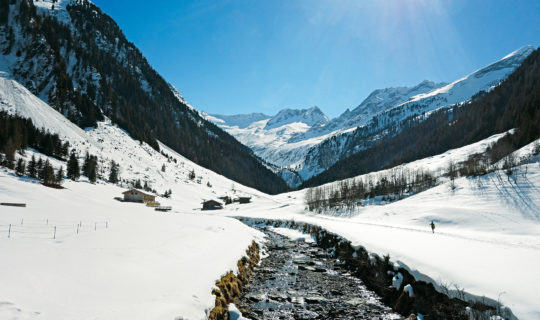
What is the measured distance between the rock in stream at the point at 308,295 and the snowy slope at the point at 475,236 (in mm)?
2857

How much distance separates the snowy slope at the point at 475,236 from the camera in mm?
9734

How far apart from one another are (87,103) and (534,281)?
580 feet

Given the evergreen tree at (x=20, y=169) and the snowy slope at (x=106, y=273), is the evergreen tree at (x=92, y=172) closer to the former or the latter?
the evergreen tree at (x=20, y=169)

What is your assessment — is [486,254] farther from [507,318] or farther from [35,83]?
[35,83]

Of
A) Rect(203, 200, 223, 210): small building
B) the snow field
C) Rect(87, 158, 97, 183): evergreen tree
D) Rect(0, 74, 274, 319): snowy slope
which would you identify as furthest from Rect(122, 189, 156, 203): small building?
the snow field

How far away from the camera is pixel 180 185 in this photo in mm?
133125

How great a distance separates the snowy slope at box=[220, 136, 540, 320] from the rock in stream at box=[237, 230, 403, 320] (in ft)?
9.37

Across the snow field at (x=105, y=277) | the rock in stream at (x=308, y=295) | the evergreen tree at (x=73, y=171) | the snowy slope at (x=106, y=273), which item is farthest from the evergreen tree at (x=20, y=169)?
the rock in stream at (x=308, y=295)

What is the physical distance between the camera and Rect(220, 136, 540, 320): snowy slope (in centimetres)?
973

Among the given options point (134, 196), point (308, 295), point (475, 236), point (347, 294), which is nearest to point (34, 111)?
point (134, 196)

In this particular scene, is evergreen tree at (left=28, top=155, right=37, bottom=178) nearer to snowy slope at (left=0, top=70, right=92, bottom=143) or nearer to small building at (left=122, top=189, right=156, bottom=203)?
small building at (left=122, top=189, right=156, bottom=203)

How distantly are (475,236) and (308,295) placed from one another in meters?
19.4

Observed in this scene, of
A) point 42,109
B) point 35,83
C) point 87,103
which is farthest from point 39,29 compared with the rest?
point 42,109

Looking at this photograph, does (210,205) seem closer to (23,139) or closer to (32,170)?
(32,170)
